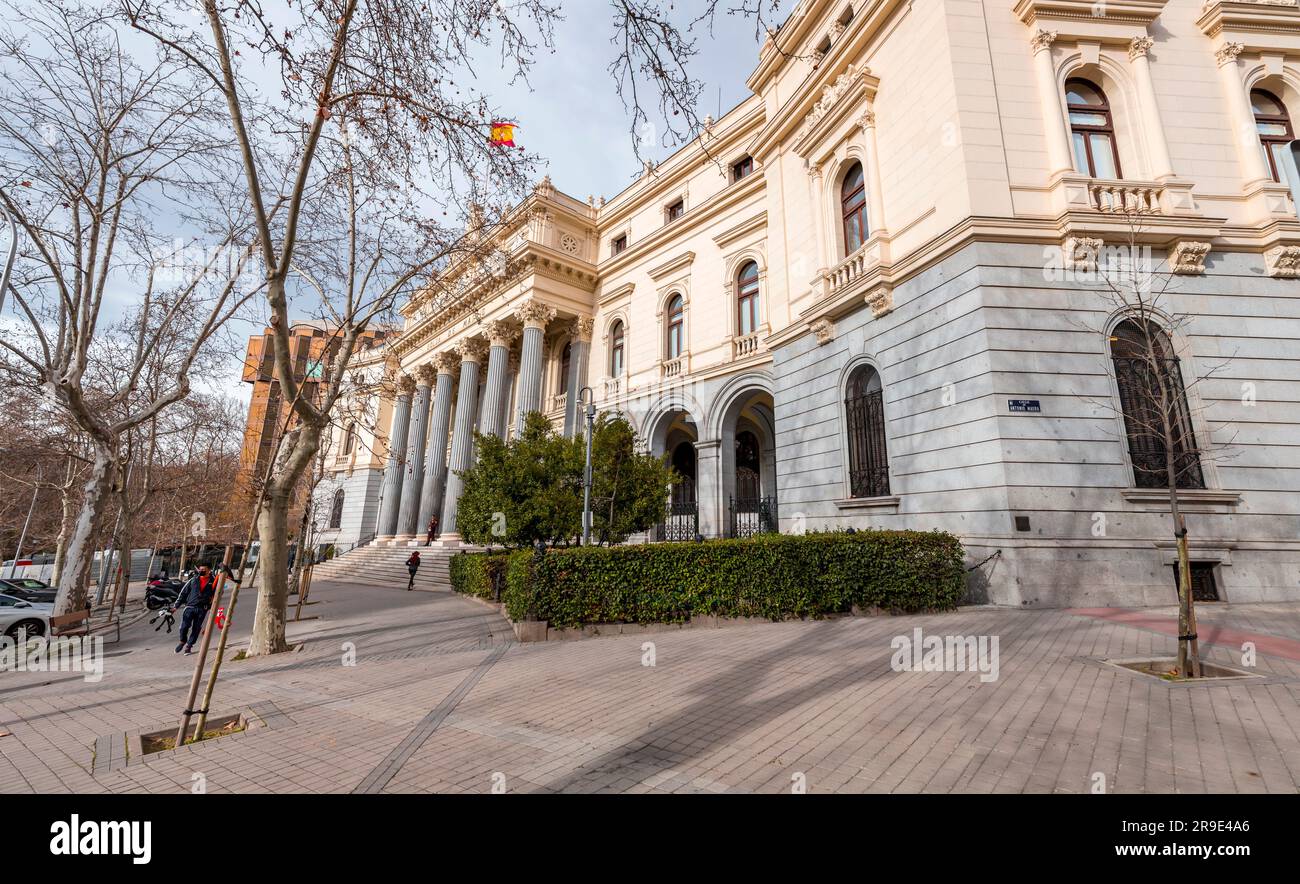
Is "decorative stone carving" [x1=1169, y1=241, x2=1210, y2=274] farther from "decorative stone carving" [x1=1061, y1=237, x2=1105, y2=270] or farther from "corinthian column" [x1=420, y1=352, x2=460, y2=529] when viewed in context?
"corinthian column" [x1=420, y1=352, x2=460, y2=529]

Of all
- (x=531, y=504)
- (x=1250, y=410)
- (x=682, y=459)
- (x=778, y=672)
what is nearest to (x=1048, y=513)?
(x=1250, y=410)

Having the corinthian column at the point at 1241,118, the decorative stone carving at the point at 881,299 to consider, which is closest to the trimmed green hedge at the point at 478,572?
the decorative stone carving at the point at 881,299

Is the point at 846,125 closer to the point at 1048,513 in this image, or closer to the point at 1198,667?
the point at 1048,513

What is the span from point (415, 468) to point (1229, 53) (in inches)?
1332

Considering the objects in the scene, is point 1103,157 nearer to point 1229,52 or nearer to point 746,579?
point 1229,52

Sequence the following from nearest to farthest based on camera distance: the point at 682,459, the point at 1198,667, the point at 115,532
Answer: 1. the point at 1198,667
2. the point at 115,532
3. the point at 682,459

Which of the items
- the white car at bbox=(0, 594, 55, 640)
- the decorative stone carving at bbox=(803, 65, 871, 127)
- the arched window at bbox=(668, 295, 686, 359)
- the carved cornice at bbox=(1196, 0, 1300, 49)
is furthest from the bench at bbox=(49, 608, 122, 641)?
the carved cornice at bbox=(1196, 0, 1300, 49)

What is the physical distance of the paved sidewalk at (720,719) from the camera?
3.50 metres

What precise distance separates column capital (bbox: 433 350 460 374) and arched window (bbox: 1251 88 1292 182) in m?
32.0

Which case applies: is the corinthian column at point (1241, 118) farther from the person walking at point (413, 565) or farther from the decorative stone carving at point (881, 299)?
the person walking at point (413, 565)

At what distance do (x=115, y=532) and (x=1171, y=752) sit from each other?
2925 centimetres

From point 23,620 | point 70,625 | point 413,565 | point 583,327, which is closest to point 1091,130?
point 583,327

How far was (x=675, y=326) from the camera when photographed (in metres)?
23.6
